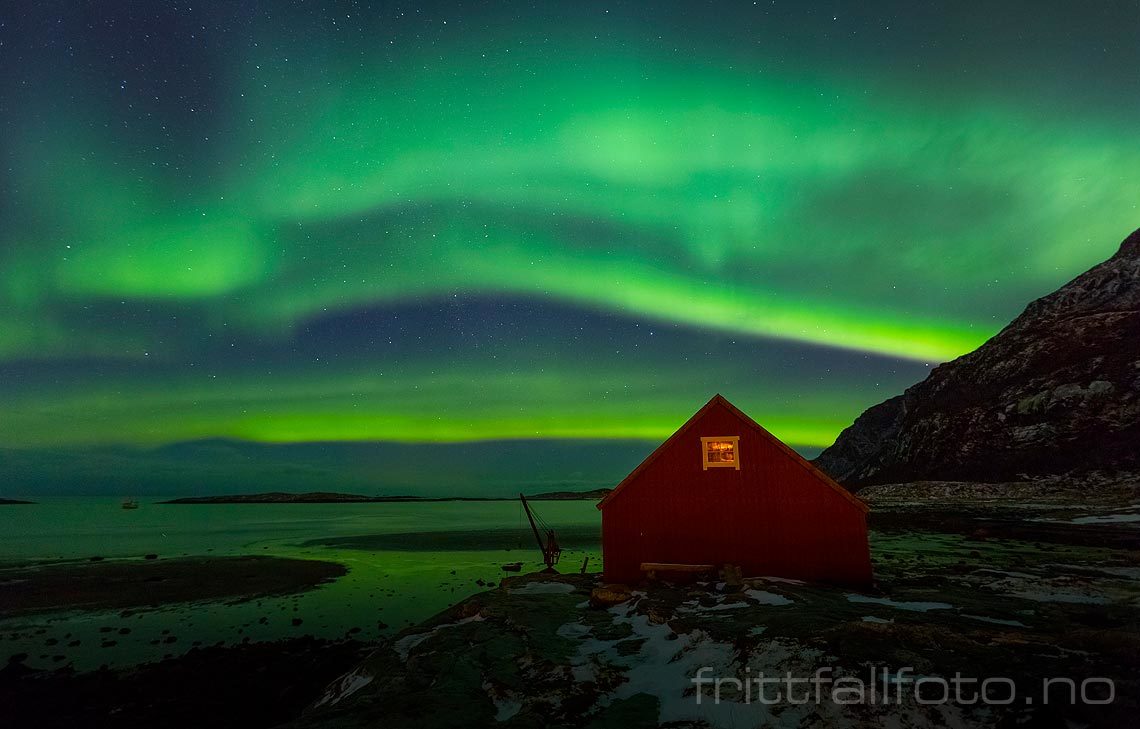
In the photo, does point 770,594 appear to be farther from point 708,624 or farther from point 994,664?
point 994,664

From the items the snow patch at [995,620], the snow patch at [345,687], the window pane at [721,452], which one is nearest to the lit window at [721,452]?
the window pane at [721,452]

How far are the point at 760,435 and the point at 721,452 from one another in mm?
1621

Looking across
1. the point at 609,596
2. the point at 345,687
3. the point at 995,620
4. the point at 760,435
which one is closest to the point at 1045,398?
the point at 760,435

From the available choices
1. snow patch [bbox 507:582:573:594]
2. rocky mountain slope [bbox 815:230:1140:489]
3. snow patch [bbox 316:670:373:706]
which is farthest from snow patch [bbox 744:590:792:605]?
rocky mountain slope [bbox 815:230:1140:489]

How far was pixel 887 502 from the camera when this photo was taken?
332 ft

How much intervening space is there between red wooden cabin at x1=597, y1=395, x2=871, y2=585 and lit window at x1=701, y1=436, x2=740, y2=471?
4 cm

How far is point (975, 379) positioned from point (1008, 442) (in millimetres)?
36611

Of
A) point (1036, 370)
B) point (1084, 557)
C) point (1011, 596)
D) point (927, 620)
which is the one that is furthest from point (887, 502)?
point (927, 620)

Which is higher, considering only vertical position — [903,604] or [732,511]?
[732,511]

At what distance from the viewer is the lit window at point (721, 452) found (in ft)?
70.2

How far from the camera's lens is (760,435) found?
21.3 metres

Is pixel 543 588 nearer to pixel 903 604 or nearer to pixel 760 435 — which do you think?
pixel 760 435

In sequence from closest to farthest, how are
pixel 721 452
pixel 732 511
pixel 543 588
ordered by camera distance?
1. pixel 732 511
2. pixel 721 452
3. pixel 543 588

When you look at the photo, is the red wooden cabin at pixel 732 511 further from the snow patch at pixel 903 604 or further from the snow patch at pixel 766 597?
the snow patch at pixel 766 597
